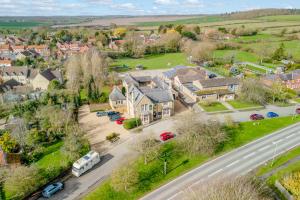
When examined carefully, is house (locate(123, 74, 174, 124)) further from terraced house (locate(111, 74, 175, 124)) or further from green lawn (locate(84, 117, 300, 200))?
green lawn (locate(84, 117, 300, 200))

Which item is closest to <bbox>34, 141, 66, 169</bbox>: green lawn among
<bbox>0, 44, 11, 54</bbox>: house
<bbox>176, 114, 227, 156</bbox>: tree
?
<bbox>176, 114, 227, 156</bbox>: tree

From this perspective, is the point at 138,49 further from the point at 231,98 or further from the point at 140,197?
the point at 140,197

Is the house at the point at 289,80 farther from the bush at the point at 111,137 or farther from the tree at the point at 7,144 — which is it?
the tree at the point at 7,144

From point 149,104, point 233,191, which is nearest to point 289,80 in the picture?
point 149,104

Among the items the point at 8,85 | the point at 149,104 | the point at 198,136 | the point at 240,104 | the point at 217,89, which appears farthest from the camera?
the point at 8,85

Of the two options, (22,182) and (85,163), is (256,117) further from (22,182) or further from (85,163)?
(22,182)

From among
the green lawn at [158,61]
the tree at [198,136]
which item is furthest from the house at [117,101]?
the green lawn at [158,61]
